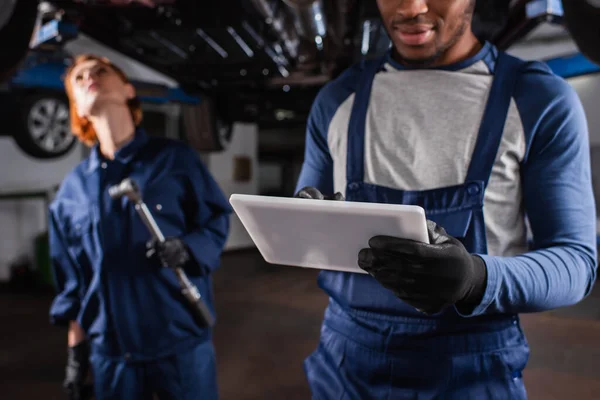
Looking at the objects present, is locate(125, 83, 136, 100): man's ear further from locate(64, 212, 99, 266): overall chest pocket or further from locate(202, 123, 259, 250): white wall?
locate(202, 123, 259, 250): white wall

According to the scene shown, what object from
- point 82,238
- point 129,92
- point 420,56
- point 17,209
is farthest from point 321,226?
point 17,209

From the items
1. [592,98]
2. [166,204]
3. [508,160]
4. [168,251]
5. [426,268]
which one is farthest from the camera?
[592,98]

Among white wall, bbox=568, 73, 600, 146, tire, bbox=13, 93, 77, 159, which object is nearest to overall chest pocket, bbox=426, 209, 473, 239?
white wall, bbox=568, 73, 600, 146

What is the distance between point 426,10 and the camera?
76 centimetres

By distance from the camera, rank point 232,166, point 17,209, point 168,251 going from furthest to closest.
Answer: point 232,166
point 17,209
point 168,251

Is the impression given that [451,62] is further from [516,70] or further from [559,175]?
[559,175]

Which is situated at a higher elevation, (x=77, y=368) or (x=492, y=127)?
(x=492, y=127)

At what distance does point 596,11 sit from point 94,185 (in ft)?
5.20

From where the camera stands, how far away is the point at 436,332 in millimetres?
749

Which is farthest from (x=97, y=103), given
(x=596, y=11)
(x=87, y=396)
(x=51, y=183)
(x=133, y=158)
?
(x=51, y=183)

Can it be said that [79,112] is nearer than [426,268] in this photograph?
No

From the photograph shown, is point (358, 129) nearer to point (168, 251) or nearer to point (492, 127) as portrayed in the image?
point (492, 127)

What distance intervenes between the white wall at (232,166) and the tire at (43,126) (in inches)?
115

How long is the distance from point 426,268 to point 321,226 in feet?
0.45
